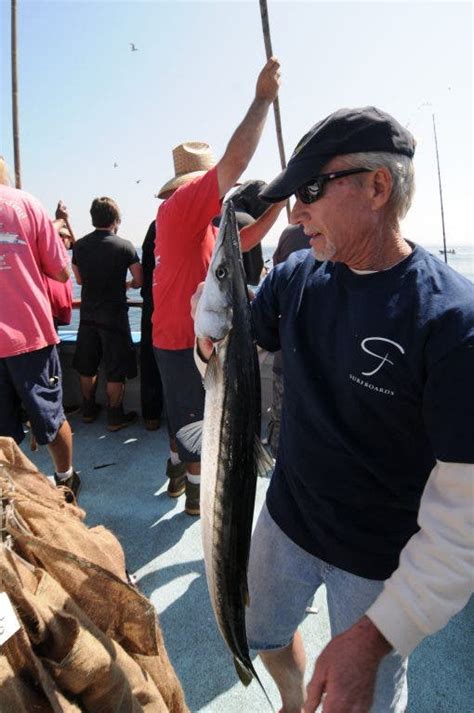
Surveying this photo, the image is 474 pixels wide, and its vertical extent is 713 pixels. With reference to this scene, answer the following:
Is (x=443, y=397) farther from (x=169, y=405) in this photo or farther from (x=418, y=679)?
(x=169, y=405)

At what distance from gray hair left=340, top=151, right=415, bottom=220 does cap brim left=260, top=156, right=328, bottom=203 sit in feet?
0.27

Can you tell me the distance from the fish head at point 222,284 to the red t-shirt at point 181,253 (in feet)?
3.94

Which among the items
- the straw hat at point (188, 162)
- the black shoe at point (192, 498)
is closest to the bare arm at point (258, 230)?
the straw hat at point (188, 162)

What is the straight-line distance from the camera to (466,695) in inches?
73.9

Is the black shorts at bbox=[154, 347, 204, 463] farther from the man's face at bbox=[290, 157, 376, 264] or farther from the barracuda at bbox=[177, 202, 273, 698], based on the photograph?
the man's face at bbox=[290, 157, 376, 264]

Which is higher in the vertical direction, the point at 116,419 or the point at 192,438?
the point at 192,438

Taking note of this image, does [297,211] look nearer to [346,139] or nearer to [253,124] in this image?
[346,139]

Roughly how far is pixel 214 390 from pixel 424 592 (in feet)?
2.58

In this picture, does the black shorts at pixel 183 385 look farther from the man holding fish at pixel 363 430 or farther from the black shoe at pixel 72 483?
the man holding fish at pixel 363 430

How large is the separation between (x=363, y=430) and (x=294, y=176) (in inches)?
31.9

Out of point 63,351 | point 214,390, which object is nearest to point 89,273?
point 63,351

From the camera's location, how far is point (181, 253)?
281cm

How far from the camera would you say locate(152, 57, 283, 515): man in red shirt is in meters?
2.32

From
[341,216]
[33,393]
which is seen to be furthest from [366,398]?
[33,393]
